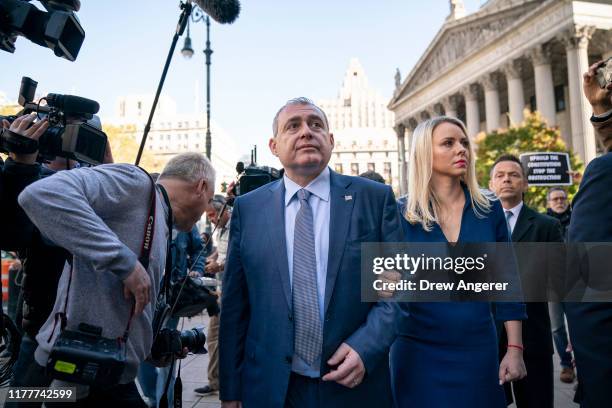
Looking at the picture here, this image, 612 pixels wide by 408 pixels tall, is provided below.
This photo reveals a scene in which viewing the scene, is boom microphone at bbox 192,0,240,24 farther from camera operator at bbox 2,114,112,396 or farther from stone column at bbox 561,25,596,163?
stone column at bbox 561,25,596,163

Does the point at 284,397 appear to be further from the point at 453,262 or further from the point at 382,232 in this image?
the point at 453,262

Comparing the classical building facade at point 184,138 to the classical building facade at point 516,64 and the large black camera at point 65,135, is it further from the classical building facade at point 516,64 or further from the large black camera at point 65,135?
the large black camera at point 65,135

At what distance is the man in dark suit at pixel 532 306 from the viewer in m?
3.53

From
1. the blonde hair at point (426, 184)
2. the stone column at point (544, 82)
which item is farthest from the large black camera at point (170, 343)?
the stone column at point (544, 82)

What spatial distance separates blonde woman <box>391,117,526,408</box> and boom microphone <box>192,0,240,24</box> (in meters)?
2.37

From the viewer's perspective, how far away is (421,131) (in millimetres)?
3059

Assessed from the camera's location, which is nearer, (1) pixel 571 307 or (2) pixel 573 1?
(1) pixel 571 307

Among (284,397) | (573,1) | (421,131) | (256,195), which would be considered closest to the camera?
(284,397)

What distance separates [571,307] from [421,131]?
4.75 ft

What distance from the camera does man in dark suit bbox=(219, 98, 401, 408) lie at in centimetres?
208

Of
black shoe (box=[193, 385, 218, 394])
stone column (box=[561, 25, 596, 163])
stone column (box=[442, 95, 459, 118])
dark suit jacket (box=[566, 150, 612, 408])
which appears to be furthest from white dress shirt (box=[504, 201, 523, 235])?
stone column (box=[442, 95, 459, 118])

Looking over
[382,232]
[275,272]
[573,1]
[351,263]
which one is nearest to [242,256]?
[275,272]

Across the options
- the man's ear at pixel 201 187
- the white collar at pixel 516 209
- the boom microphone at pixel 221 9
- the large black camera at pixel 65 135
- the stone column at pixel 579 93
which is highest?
the stone column at pixel 579 93

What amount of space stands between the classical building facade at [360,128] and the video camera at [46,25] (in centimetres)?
10560
